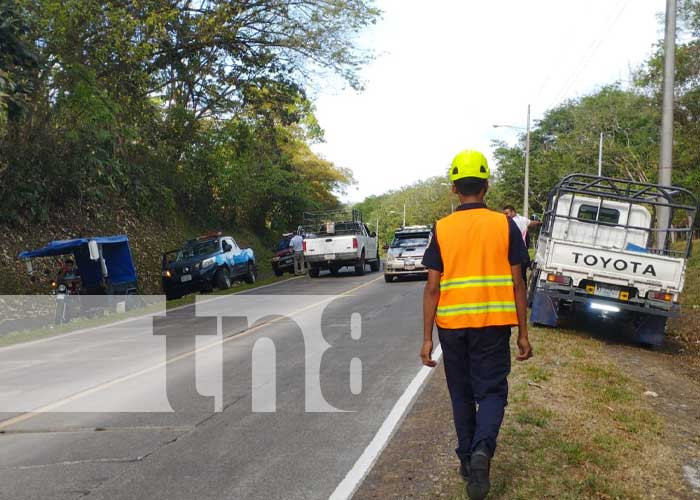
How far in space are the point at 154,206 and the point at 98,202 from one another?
407 centimetres

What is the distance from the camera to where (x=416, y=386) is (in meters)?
8.04

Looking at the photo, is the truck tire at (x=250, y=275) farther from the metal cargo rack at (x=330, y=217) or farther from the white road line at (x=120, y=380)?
the white road line at (x=120, y=380)

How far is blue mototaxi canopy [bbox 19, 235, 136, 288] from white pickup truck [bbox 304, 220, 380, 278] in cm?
915

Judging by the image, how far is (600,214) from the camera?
14.2 m

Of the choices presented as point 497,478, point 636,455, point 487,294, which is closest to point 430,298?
point 487,294

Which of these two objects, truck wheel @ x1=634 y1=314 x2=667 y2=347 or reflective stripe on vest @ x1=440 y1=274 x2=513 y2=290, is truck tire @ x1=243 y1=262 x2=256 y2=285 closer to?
truck wheel @ x1=634 y1=314 x2=667 y2=347

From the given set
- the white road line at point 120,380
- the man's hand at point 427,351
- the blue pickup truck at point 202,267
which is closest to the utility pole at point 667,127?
the white road line at point 120,380

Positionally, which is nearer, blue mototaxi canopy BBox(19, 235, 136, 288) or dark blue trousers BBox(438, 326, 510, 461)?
dark blue trousers BBox(438, 326, 510, 461)

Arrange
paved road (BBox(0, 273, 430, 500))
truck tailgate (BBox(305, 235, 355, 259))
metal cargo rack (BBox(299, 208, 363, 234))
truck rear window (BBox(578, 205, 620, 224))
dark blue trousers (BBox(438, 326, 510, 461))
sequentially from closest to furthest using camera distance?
1. dark blue trousers (BBox(438, 326, 510, 461))
2. paved road (BBox(0, 273, 430, 500))
3. truck rear window (BBox(578, 205, 620, 224))
4. truck tailgate (BBox(305, 235, 355, 259))
5. metal cargo rack (BBox(299, 208, 363, 234))

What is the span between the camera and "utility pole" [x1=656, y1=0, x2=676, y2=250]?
1345 centimetres

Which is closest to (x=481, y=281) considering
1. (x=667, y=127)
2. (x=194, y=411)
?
(x=194, y=411)

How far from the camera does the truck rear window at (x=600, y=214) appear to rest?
1414cm

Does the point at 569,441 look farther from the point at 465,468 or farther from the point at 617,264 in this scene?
the point at 617,264

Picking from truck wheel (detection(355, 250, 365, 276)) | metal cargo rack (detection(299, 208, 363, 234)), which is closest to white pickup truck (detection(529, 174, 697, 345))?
truck wheel (detection(355, 250, 365, 276))
